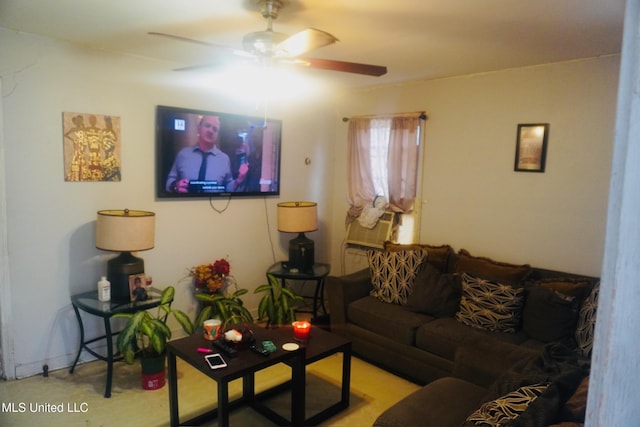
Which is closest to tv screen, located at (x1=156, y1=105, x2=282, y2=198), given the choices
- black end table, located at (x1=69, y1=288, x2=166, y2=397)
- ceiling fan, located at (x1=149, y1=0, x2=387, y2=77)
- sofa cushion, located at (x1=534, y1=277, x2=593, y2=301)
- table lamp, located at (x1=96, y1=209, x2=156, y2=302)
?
table lamp, located at (x1=96, y1=209, x2=156, y2=302)

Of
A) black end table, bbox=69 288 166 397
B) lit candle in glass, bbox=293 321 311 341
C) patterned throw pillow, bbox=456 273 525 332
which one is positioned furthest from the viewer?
patterned throw pillow, bbox=456 273 525 332

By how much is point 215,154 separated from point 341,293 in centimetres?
166

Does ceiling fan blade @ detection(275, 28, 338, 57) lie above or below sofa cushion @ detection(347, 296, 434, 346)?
above

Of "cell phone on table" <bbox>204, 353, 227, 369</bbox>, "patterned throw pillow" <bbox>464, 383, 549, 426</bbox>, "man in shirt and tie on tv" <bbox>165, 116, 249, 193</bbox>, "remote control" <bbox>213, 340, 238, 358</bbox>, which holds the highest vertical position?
"man in shirt and tie on tv" <bbox>165, 116, 249, 193</bbox>

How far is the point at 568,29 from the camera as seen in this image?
236 centimetres

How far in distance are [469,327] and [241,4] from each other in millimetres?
2572

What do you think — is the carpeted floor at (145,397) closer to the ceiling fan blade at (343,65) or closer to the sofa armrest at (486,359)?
the sofa armrest at (486,359)

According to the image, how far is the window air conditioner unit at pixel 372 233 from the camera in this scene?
4.21m

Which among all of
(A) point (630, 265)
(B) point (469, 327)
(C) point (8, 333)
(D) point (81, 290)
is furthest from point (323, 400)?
(A) point (630, 265)

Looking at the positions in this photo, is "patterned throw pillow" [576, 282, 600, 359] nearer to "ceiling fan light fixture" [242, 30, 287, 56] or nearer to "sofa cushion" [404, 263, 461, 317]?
"sofa cushion" [404, 263, 461, 317]

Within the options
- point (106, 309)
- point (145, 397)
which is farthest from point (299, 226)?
point (145, 397)

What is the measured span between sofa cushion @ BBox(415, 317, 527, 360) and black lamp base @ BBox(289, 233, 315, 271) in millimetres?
1300

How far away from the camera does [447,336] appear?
9.55ft

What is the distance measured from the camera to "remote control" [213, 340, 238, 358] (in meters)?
2.35
